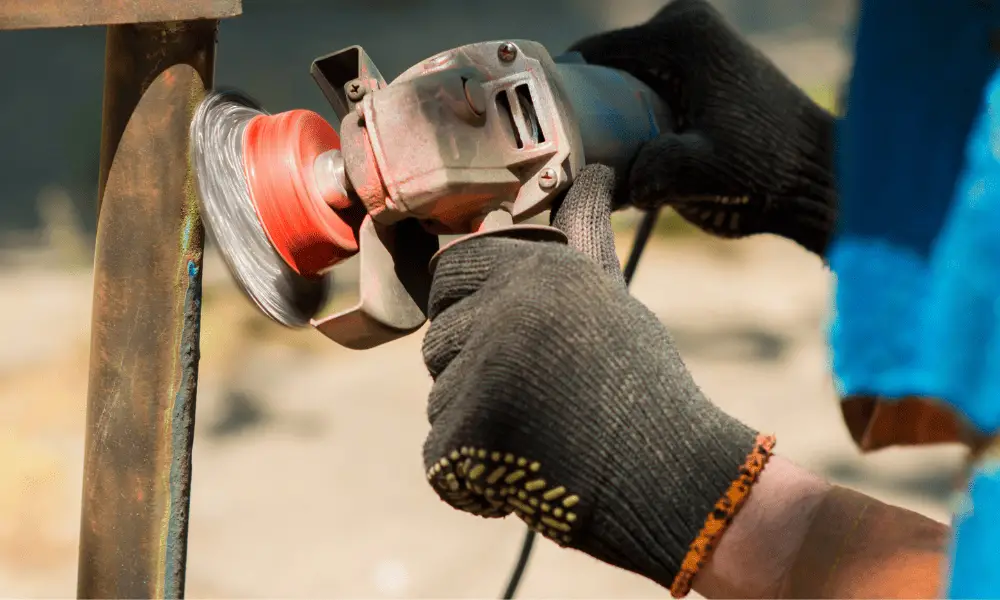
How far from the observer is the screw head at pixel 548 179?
0.80m

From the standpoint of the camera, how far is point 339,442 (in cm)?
254

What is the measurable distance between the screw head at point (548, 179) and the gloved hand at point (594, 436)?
112 mm

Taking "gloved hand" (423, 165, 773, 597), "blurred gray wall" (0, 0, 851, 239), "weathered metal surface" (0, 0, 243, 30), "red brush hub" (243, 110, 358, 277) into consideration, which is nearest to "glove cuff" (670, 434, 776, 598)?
"gloved hand" (423, 165, 773, 597)

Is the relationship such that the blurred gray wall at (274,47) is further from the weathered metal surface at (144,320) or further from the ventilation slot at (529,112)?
the ventilation slot at (529,112)

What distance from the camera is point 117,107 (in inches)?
32.2

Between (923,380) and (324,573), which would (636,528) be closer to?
(923,380)

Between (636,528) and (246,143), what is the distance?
412 mm

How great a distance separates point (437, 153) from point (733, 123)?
0.34 metres

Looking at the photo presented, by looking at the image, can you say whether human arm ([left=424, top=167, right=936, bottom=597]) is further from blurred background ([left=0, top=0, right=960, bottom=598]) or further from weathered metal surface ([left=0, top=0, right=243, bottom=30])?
blurred background ([left=0, top=0, right=960, bottom=598])

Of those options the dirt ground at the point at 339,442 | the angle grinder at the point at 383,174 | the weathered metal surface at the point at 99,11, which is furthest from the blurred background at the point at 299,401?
the weathered metal surface at the point at 99,11

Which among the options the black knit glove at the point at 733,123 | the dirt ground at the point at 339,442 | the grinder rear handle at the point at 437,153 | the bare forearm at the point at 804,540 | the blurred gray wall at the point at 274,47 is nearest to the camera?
the bare forearm at the point at 804,540

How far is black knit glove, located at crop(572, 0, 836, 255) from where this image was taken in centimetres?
98

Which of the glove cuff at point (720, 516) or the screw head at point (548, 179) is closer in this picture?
the glove cuff at point (720, 516)

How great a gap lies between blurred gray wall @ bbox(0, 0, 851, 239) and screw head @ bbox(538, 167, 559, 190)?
10.7 ft
